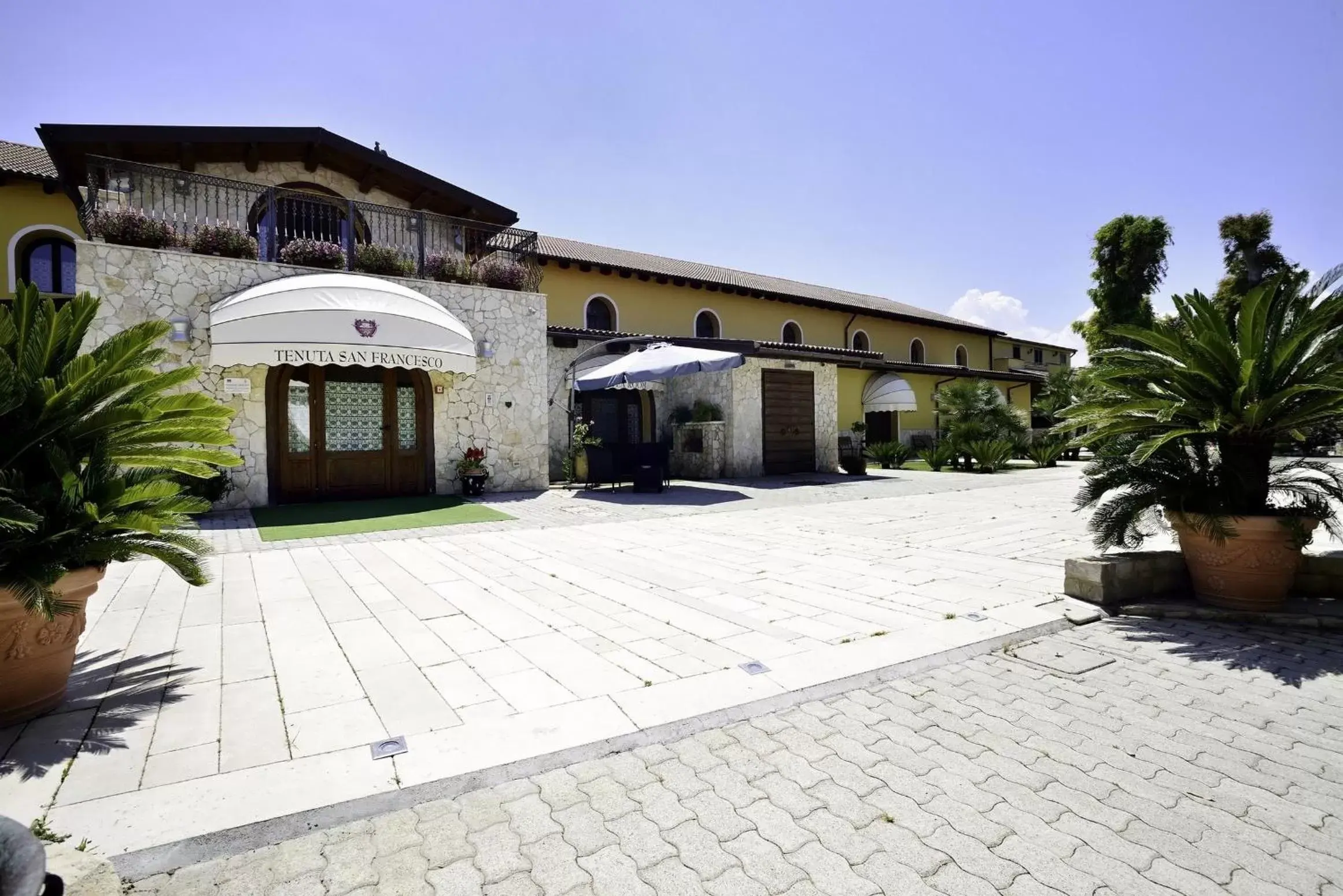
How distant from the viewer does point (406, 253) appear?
13.6 metres

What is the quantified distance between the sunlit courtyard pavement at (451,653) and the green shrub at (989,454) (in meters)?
12.4

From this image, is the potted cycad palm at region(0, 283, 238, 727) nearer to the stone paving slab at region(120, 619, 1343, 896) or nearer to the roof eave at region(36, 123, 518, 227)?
A: the stone paving slab at region(120, 619, 1343, 896)

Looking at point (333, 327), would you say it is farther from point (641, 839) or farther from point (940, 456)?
point (940, 456)

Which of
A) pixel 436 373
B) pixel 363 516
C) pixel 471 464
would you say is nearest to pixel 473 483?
pixel 471 464

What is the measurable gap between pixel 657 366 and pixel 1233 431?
30.4 feet

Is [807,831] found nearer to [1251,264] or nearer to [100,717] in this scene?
[100,717]

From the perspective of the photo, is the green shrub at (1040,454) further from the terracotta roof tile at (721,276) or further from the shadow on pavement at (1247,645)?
the shadow on pavement at (1247,645)

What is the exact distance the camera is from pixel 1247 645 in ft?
14.6

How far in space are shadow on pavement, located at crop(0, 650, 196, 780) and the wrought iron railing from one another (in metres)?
10.5

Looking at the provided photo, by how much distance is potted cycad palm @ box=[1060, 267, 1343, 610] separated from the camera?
4879 millimetres

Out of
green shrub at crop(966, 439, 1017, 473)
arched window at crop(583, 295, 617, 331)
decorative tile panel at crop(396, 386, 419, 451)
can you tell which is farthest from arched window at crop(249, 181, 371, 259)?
green shrub at crop(966, 439, 1017, 473)

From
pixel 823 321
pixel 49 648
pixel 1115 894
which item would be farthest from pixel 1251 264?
pixel 49 648

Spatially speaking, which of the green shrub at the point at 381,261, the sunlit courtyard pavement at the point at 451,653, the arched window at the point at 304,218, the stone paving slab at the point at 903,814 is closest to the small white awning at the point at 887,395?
the sunlit courtyard pavement at the point at 451,653

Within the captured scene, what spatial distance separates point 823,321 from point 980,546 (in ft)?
73.6
